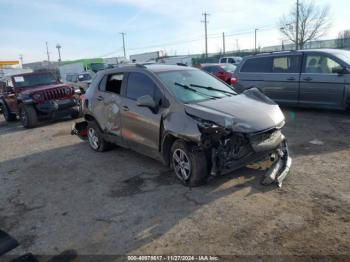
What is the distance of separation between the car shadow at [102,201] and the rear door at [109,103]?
0.71 metres

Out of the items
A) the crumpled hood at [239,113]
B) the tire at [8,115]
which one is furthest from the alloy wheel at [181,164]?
the tire at [8,115]

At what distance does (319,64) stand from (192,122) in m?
5.90

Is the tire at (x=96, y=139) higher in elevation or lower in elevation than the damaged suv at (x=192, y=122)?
lower

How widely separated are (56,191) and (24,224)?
40.9 inches

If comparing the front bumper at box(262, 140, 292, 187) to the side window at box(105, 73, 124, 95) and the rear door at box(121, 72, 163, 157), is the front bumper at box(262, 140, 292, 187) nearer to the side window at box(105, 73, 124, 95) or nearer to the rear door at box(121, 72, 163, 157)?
the rear door at box(121, 72, 163, 157)

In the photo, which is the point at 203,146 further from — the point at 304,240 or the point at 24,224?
the point at 24,224

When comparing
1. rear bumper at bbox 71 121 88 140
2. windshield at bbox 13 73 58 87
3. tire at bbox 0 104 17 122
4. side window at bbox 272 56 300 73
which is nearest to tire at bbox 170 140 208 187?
rear bumper at bbox 71 121 88 140

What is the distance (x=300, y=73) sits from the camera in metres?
9.02

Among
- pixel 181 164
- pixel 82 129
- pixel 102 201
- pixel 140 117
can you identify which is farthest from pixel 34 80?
pixel 181 164

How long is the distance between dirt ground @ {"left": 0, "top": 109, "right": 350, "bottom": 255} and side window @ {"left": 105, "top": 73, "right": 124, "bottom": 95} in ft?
4.55

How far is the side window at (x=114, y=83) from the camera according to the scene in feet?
20.0

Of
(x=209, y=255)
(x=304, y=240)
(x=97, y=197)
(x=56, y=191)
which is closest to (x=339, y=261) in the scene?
(x=304, y=240)

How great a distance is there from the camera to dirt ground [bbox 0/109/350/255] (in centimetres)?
335

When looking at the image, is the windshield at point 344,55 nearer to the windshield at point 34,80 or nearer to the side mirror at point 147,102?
the side mirror at point 147,102
